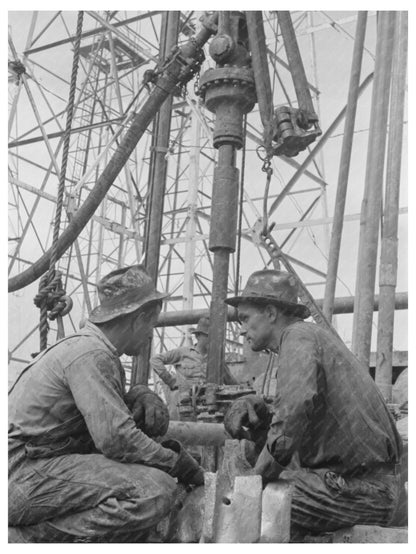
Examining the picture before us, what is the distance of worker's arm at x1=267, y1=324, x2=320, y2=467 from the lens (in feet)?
10.0

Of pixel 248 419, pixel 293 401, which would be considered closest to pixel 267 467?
pixel 293 401

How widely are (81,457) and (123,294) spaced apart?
2.64 ft

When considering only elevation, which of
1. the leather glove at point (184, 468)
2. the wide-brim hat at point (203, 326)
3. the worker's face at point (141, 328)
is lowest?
the leather glove at point (184, 468)

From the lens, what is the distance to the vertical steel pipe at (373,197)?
17.7 feet

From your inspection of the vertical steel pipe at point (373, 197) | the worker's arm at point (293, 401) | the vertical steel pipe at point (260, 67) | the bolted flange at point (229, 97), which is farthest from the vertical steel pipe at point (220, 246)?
the worker's arm at point (293, 401)

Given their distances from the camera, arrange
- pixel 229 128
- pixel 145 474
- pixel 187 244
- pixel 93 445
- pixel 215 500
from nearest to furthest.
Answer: pixel 215 500 → pixel 145 474 → pixel 93 445 → pixel 229 128 → pixel 187 244

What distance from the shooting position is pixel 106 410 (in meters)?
3.00

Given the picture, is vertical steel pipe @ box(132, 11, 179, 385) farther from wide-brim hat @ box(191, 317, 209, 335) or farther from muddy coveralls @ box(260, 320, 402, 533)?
wide-brim hat @ box(191, 317, 209, 335)

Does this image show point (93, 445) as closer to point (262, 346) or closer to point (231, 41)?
Answer: point (262, 346)

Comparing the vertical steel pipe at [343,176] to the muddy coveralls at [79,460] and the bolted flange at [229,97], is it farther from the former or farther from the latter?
the muddy coveralls at [79,460]

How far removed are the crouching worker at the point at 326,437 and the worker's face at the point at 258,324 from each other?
5.0 inches
